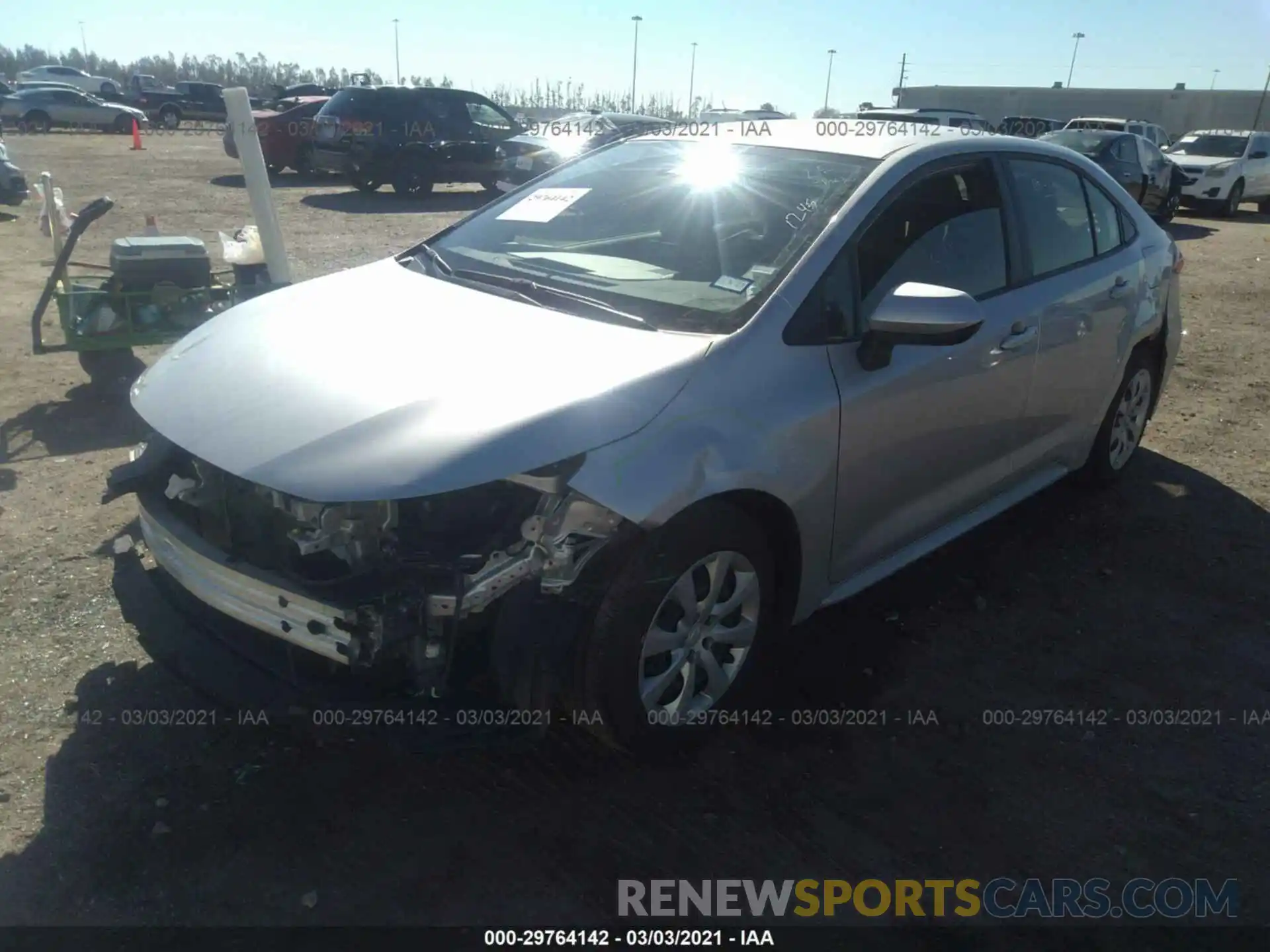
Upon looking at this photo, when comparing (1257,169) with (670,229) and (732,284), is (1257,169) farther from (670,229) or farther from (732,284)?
(732,284)

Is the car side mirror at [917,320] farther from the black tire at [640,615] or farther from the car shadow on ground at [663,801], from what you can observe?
the car shadow on ground at [663,801]

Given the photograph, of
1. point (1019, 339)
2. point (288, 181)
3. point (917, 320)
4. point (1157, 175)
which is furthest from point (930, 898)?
point (288, 181)

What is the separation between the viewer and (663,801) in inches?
111

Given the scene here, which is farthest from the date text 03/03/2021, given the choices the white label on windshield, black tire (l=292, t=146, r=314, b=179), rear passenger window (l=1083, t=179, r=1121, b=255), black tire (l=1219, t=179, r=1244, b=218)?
black tire (l=1219, t=179, r=1244, b=218)

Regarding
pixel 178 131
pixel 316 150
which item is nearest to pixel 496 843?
pixel 316 150

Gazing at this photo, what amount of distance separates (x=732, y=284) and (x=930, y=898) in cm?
181

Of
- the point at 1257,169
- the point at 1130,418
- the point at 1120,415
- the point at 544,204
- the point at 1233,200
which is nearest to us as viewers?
the point at 544,204

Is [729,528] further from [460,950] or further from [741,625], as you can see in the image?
[460,950]

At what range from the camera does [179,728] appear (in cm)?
301

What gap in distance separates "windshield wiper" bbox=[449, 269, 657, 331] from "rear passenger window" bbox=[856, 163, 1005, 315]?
75 centimetres

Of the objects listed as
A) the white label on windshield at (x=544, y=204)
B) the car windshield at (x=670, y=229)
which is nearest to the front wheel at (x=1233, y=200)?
the car windshield at (x=670, y=229)

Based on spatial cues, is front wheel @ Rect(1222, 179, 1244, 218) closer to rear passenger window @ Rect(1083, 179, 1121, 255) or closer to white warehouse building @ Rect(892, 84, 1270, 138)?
rear passenger window @ Rect(1083, 179, 1121, 255)

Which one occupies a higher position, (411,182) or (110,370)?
(110,370)

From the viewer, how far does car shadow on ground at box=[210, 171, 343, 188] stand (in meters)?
17.3
